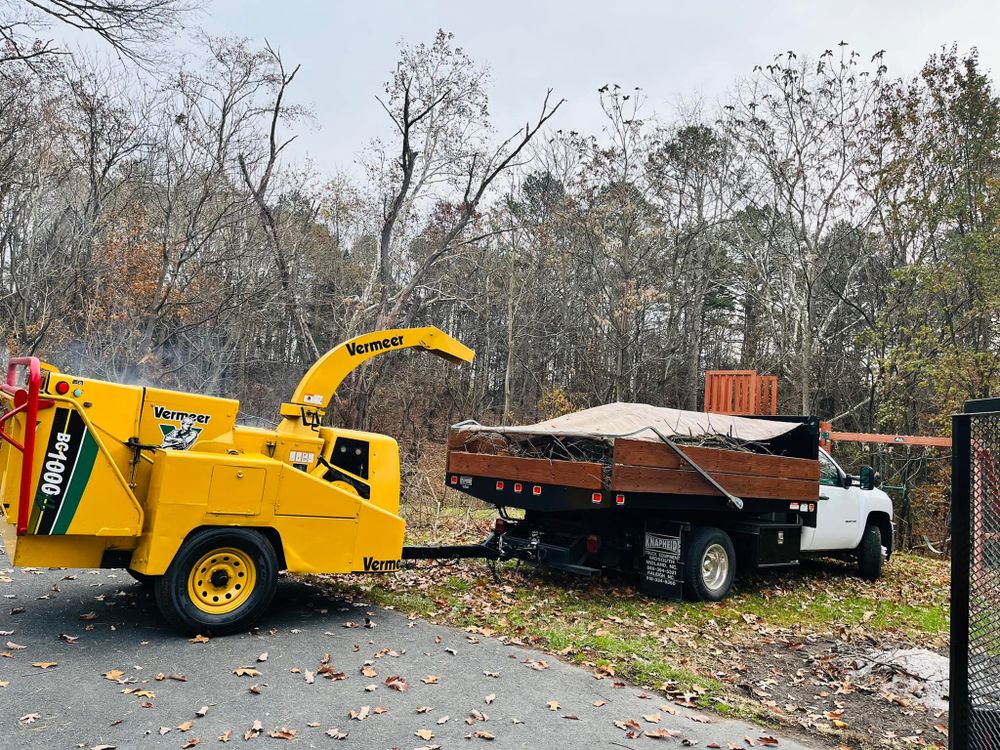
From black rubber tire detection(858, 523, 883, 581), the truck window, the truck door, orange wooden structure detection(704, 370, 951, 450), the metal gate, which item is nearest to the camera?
the metal gate

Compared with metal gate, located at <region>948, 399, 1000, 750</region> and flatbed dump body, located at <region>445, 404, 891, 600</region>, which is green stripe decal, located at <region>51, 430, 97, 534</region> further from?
metal gate, located at <region>948, 399, 1000, 750</region>

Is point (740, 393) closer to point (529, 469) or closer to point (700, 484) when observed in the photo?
point (700, 484)

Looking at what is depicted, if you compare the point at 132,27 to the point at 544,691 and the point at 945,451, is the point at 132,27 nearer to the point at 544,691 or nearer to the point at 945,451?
the point at 544,691

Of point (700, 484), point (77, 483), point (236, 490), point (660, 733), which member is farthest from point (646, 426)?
point (77, 483)

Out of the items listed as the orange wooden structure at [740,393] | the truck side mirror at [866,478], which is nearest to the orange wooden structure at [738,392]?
the orange wooden structure at [740,393]

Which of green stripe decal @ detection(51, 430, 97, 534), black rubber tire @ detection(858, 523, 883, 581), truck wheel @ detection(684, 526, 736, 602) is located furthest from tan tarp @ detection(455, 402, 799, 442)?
green stripe decal @ detection(51, 430, 97, 534)

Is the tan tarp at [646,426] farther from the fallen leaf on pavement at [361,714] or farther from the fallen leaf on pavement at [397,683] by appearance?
the fallen leaf on pavement at [361,714]

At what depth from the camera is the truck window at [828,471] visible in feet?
33.9

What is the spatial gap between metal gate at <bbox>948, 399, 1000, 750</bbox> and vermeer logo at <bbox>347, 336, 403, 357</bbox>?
521 centimetres

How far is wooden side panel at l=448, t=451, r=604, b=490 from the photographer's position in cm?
748

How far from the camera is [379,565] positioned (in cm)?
686

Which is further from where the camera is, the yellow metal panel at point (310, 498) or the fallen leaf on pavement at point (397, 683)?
the yellow metal panel at point (310, 498)

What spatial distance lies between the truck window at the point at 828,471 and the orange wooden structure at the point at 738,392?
5.13 meters

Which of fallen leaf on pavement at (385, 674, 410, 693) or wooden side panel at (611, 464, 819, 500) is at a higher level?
wooden side panel at (611, 464, 819, 500)
